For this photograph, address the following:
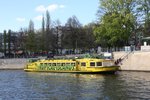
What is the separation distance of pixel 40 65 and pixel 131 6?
26228 mm

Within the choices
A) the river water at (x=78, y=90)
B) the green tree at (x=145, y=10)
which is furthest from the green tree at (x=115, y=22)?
the river water at (x=78, y=90)

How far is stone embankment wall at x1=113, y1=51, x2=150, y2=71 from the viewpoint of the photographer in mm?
84375

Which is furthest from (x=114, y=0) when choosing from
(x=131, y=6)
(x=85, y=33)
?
(x=85, y=33)

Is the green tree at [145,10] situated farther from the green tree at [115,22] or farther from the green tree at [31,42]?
the green tree at [31,42]

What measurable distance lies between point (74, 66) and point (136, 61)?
12.2 meters

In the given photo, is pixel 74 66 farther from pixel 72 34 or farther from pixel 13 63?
pixel 72 34

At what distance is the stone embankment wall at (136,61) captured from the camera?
84375 millimetres

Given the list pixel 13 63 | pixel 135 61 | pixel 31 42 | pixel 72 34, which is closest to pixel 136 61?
pixel 135 61

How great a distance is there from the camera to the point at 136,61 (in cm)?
8644

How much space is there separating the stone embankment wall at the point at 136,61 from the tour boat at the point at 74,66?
264 inches

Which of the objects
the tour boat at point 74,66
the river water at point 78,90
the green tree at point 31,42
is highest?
the green tree at point 31,42

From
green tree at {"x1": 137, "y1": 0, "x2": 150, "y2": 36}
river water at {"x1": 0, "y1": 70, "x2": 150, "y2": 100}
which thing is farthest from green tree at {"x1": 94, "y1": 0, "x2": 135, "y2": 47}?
river water at {"x1": 0, "y1": 70, "x2": 150, "y2": 100}

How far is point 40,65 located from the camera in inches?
3595

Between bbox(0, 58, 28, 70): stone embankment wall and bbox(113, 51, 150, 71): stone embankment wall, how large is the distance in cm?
2519
